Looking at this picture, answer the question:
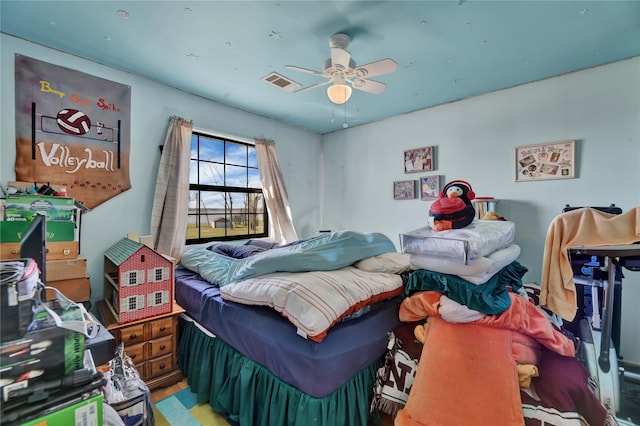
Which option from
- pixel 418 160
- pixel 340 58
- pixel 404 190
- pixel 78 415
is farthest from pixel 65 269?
pixel 418 160

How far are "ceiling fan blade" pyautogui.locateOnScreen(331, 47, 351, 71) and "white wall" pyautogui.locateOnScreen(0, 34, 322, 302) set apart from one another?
1.95 metres

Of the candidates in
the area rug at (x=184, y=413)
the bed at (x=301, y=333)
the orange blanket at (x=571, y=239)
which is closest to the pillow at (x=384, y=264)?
the bed at (x=301, y=333)

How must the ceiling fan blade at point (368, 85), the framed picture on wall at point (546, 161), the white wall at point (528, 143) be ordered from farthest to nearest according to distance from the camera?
the framed picture on wall at point (546, 161) < the white wall at point (528, 143) < the ceiling fan blade at point (368, 85)

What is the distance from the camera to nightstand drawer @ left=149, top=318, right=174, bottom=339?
184cm

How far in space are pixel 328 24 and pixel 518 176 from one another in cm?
256

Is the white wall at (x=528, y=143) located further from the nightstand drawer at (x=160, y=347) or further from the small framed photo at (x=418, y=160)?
the nightstand drawer at (x=160, y=347)

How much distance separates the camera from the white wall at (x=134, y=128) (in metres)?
2.02

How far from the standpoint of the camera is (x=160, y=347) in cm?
187

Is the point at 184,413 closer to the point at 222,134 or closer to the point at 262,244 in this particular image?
the point at 262,244

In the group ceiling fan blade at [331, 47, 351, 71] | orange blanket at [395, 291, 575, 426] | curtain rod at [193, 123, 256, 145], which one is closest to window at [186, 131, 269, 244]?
curtain rod at [193, 123, 256, 145]

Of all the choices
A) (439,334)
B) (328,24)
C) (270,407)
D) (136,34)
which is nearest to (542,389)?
(439,334)

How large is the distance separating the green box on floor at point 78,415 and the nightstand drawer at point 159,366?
1.47 metres

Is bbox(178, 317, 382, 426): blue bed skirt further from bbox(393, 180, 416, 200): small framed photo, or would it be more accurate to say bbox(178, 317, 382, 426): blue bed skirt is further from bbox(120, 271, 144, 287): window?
bbox(393, 180, 416, 200): small framed photo

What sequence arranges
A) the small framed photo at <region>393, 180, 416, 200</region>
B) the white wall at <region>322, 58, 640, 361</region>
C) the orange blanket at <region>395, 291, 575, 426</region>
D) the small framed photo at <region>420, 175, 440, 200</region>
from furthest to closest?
the small framed photo at <region>393, 180, 416, 200</region>
the small framed photo at <region>420, 175, 440, 200</region>
the white wall at <region>322, 58, 640, 361</region>
the orange blanket at <region>395, 291, 575, 426</region>
